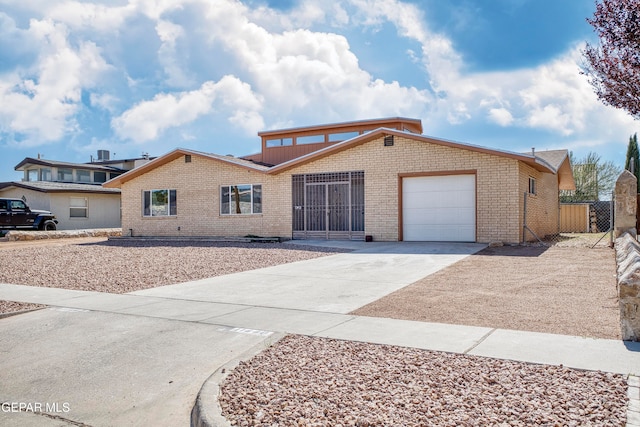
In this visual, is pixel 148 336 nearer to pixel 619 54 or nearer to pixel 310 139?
pixel 619 54

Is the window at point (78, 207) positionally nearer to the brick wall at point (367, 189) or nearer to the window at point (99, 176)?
the window at point (99, 176)

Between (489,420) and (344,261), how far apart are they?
938 centimetres

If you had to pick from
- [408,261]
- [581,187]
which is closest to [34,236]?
[408,261]

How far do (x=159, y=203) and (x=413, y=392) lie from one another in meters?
22.1

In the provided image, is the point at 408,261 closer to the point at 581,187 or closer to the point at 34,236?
the point at 34,236

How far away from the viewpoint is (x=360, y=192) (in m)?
18.7

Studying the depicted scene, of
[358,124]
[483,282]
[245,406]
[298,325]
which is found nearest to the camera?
[245,406]

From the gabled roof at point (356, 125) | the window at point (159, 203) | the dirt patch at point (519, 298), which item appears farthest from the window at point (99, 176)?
the dirt patch at point (519, 298)

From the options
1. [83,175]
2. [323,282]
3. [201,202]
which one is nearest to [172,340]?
[323,282]

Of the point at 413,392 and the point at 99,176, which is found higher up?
the point at 99,176

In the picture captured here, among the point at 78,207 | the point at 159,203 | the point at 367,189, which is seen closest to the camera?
the point at 367,189

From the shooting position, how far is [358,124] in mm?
25203

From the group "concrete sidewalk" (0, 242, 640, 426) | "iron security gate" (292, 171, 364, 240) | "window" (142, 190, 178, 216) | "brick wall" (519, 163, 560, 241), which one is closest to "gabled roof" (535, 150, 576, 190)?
"brick wall" (519, 163, 560, 241)

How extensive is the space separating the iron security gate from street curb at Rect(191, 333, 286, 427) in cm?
1431
